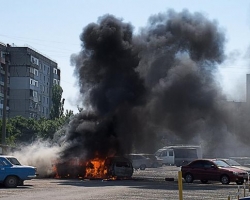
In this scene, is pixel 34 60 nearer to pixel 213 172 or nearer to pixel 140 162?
pixel 140 162

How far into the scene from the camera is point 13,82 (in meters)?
82.1

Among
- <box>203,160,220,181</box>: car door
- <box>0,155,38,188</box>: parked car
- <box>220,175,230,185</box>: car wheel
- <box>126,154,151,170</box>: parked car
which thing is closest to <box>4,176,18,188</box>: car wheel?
<box>0,155,38,188</box>: parked car

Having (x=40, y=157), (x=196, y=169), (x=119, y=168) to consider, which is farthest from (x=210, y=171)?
(x=40, y=157)

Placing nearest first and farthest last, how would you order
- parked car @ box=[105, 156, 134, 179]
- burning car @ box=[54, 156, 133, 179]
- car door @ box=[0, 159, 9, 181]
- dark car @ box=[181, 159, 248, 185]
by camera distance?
car door @ box=[0, 159, 9, 181] < dark car @ box=[181, 159, 248, 185] < parked car @ box=[105, 156, 134, 179] < burning car @ box=[54, 156, 133, 179]

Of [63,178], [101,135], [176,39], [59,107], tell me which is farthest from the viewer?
[59,107]

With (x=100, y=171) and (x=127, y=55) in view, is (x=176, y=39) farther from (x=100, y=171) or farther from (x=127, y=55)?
(x=100, y=171)

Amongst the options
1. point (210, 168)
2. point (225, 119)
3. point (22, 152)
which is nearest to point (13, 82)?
point (22, 152)

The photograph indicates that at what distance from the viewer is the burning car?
32.8m

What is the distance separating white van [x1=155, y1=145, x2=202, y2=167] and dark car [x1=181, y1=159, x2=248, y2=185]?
25438 mm

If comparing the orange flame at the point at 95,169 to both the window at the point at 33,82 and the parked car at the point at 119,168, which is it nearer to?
the parked car at the point at 119,168

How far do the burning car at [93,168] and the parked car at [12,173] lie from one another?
8885 millimetres

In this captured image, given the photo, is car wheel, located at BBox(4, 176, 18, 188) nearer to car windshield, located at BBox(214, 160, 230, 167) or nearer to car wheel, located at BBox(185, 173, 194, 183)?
car wheel, located at BBox(185, 173, 194, 183)

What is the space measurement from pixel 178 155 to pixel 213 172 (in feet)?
97.0

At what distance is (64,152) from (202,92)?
35.0ft
